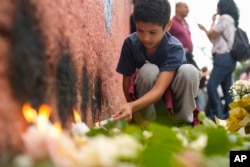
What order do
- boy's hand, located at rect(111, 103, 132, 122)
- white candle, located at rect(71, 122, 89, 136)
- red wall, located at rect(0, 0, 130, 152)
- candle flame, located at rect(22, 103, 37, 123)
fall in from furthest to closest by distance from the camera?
boy's hand, located at rect(111, 103, 132, 122)
white candle, located at rect(71, 122, 89, 136)
candle flame, located at rect(22, 103, 37, 123)
red wall, located at rect(0, 0, 130, 152)

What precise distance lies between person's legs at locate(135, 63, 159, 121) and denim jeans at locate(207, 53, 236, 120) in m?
2.68

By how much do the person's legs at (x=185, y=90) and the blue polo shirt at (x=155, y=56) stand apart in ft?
0.21

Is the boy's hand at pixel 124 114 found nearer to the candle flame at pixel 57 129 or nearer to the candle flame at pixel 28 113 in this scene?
the candle flame at pixel 57 129

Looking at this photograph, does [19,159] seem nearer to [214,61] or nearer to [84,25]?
[84,25]

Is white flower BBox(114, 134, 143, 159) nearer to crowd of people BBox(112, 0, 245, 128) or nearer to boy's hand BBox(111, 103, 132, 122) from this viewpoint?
boy's hand BBox(111, 103, 132, 122)

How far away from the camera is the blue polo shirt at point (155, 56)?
340 centimetres

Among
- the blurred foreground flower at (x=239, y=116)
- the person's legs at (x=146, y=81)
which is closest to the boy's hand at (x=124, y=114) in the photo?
the person's legs at (x=146, y=81)

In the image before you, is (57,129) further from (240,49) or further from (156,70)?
(240,49)

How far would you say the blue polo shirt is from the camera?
11.1 ft

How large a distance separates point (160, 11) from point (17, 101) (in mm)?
1967

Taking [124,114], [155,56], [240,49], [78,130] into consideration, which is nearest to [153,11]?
[155,56]

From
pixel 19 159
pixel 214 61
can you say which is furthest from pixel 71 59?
pixel 214 61

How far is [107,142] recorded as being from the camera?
1385mm

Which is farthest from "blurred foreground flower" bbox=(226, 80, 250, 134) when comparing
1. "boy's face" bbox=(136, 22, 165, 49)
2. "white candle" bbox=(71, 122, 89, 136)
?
"white candle" bbox=(71, 122, 89, 136)
